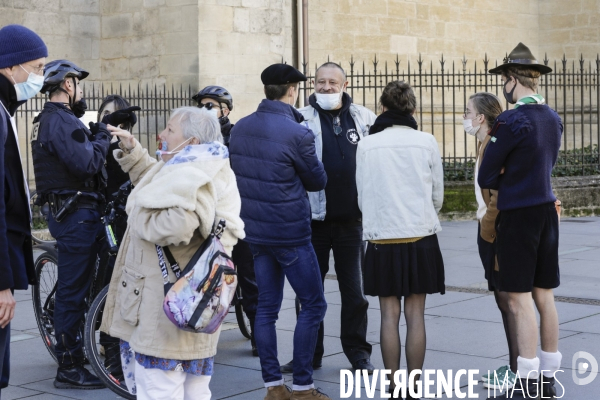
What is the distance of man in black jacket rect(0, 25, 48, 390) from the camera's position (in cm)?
381

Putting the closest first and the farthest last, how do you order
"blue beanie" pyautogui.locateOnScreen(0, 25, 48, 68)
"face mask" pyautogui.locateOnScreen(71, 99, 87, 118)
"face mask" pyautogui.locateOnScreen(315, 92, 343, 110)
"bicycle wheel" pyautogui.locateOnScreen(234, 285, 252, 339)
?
1. "blue beanie" pyautogui.locateOnScreen(0, 25, 48, 68)
2. "face mask" pyautogui.locateOnScreen(71, 99, 87, 118)
3. "face mask" pyautogui.locateOnScreen(315, 92, 343, 110)
4. "bicycle wheel" pyautogui.locateOnScreen(234, 285, 252, 339)

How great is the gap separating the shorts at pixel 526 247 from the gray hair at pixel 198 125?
181 cm

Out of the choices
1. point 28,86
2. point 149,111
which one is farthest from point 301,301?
point 149,111

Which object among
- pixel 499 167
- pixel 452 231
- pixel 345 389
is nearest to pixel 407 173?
pixel 499 167

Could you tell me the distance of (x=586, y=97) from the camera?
2092 cm

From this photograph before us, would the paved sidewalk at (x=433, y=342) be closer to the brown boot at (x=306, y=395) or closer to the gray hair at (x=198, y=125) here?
the brown boot at (x=306, y=395)

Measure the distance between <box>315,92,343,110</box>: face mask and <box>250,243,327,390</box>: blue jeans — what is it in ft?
3.49

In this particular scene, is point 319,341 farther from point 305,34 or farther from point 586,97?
point 586,97

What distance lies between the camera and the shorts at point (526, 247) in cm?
481

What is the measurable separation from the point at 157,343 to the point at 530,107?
2369 millimetres

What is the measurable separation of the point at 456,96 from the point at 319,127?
14.8 metres

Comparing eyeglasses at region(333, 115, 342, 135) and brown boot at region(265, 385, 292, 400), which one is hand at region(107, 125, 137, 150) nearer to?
eyeglasses at region(333, 115, 342, 135)

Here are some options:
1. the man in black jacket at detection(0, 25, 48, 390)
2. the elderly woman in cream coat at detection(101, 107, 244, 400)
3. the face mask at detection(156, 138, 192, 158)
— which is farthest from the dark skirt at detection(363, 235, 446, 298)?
the man in black jacket at detection(0, 25, 48, 390)

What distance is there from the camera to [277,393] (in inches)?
194
